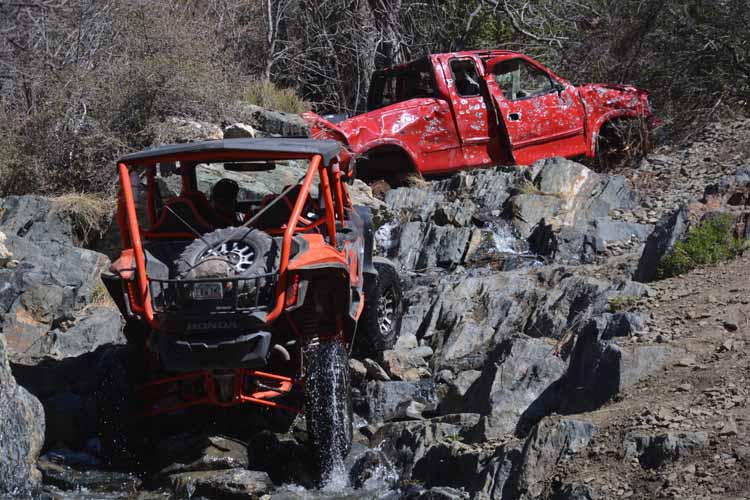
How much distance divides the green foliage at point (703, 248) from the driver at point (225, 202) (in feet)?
10.8

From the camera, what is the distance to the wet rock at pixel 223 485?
22.4 feet

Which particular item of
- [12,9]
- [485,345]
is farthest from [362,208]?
[12,9]

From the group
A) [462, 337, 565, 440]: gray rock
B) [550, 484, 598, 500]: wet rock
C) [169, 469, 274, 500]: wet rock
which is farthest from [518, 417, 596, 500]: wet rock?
[169, 469, 274, 500]: wet rock

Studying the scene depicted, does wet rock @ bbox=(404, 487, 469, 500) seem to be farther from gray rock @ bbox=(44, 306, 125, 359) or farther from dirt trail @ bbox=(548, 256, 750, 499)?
gray rock @ bbox=(44, 306, 125, 359)

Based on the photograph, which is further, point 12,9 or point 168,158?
point 12,9

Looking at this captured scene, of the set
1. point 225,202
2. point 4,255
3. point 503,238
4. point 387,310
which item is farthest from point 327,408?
point 503,238

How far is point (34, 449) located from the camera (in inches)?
291

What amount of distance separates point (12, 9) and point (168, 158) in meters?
8.51

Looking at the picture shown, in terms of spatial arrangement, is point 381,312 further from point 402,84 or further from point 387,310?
point 402,84

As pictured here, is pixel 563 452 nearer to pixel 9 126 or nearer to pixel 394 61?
pixel 9 126

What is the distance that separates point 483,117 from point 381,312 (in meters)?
4.96

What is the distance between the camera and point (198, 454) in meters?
7.26

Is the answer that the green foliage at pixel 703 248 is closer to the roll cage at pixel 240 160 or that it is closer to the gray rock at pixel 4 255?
the roll cage at pixel 240 160

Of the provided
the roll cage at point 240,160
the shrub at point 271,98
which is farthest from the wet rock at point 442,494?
the shrub at point 271,98
